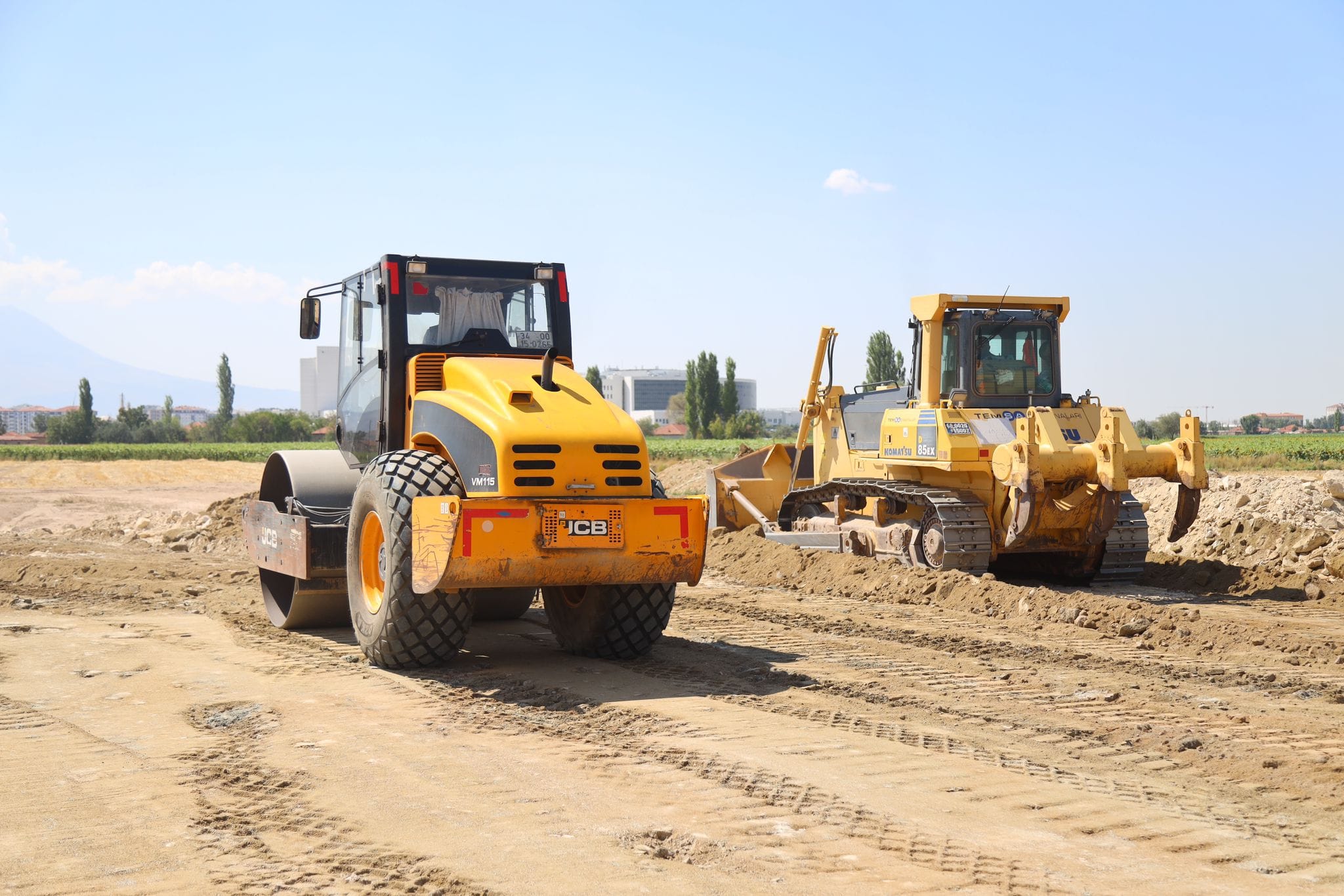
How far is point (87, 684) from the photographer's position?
809cm

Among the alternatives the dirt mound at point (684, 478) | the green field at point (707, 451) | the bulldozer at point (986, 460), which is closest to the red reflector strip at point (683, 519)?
the bulldozer at point (986, 460)

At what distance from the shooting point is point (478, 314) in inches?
371

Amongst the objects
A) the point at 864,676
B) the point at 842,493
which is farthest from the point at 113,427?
the point at 864,676

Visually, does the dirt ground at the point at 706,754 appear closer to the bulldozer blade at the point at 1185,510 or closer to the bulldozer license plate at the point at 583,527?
the bulldozer license plate at the point at 583,527

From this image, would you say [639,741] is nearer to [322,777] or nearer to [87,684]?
[322,777]

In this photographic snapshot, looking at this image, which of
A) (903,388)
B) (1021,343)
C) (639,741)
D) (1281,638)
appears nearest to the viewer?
(639,741)

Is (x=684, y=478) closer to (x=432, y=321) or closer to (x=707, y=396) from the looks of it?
(x=432, y=321)

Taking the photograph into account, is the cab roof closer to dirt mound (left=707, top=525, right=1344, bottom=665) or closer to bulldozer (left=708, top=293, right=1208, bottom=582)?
bulldozer (left=708, top=293, right=1208, bottom=582)

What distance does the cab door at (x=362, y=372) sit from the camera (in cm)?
939

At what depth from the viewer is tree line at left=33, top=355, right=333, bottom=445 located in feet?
303

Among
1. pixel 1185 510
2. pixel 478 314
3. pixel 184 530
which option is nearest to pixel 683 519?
pixel 478 314

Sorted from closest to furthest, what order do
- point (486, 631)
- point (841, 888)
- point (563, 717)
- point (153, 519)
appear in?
point (841, 888) → point (563, 717) → point (486, 631) → point (153, 519)

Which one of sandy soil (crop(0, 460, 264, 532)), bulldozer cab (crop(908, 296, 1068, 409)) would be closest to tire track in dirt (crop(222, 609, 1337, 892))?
bulldozer cab (crop(908, 296, 1068, 409))

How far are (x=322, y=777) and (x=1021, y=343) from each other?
1063 cm
